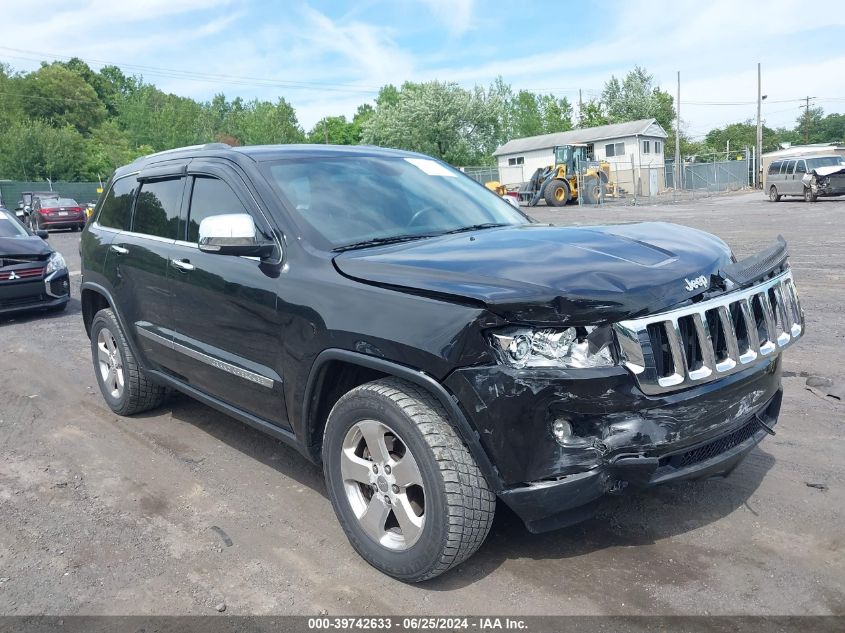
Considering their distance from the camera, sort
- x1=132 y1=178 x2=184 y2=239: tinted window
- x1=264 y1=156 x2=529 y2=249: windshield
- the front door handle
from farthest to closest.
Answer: x1=132 y1=178 x2=184 y2=239: tinted window → the front door handle → x1=264 y1=156 x2=529 y2=249: windshield

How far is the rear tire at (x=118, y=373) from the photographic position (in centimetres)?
516

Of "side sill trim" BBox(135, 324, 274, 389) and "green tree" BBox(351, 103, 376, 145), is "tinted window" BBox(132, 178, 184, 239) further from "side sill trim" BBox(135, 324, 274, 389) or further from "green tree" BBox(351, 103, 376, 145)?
"green tree" BBox(351, 103, 376, 145)

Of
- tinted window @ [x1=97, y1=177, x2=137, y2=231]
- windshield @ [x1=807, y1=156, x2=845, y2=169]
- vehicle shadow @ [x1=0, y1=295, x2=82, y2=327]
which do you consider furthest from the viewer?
windshield @ [x1=807, y1=156, x2=845, y2=169]

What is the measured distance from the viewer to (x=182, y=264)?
4227 mm

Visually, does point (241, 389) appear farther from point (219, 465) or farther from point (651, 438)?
point (651, 438)

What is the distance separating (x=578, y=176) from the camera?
35688 millimetres

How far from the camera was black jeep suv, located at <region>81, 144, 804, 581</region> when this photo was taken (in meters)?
2.65

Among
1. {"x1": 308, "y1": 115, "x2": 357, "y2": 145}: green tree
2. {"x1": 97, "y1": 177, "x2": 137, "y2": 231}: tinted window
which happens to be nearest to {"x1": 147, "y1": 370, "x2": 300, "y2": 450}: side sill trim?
{"x1": 97, "y1": 177, "x2": 137, "y2": 231}: tinted window

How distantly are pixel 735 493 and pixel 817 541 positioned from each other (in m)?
0.52

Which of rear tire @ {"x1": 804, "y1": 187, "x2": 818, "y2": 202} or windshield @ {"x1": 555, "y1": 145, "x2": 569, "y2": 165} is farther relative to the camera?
windshield @ {"x1": 555, "y1": 145, "x2": 569, "y2": 165}

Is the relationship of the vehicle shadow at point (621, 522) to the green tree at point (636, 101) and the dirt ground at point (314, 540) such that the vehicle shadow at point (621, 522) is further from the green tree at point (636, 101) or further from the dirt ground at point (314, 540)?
the green tree at point (636, 101)

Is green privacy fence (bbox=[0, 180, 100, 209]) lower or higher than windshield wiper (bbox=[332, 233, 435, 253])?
higher

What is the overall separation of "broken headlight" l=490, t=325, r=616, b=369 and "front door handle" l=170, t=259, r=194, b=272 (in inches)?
86.9

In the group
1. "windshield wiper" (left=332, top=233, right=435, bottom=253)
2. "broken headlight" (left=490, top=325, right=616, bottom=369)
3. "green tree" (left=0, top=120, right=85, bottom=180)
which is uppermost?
Result: "green tree" (left=0, top=120, right=85, bottom=180)
